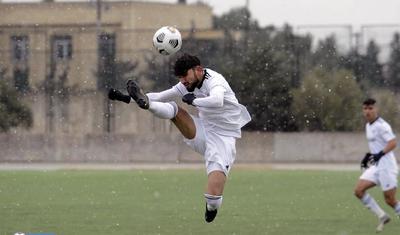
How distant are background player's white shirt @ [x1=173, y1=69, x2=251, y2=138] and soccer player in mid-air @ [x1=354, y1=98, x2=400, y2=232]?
11.6ft

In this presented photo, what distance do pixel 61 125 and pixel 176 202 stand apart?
18.4 m

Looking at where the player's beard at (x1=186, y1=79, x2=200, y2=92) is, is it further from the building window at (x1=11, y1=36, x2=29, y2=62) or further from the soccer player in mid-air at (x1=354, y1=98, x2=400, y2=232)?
the building window at (x1=11, y1=36, x2=29, y2=62)

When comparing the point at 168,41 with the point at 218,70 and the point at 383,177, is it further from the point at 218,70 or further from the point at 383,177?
the point at 218,70

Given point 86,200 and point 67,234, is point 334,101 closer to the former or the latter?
point 86,200

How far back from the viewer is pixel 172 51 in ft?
41.9

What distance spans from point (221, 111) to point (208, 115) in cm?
18

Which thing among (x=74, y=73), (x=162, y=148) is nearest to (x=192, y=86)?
(x=162, y=148)

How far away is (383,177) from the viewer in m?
16.0

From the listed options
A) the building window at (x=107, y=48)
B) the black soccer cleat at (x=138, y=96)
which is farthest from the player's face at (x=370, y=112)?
the building window at (x=107, y=48)

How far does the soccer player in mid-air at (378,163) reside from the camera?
621 inches

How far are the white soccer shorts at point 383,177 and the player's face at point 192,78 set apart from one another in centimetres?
474

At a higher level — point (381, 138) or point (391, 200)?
point (381, 138)

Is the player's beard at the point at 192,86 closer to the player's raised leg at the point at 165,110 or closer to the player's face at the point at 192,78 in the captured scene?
the player's face at the point at 192,78

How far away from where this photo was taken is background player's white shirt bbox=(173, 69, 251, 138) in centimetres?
1245
